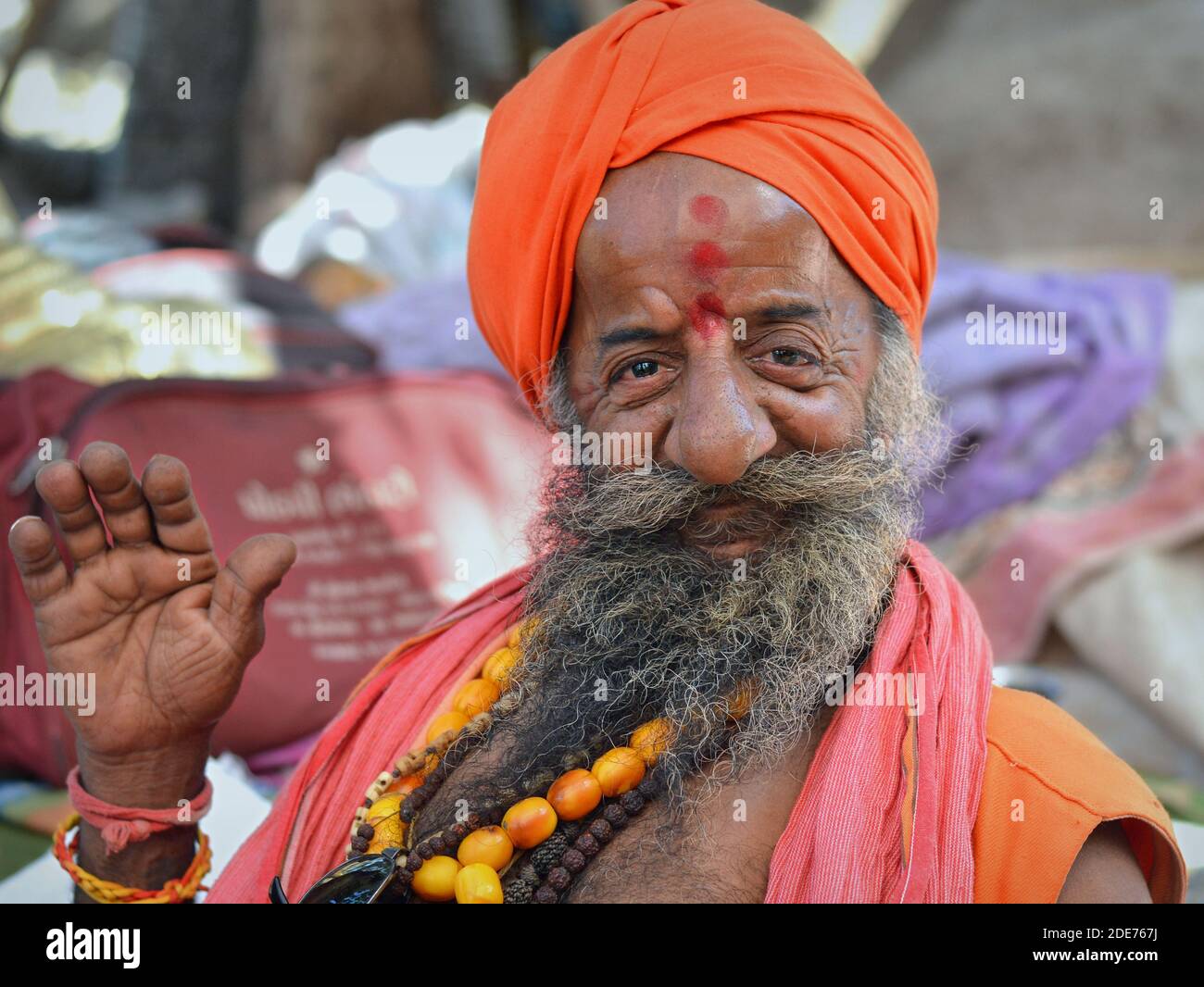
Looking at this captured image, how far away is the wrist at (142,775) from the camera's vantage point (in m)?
2.06

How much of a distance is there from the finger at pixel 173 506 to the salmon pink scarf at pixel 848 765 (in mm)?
369

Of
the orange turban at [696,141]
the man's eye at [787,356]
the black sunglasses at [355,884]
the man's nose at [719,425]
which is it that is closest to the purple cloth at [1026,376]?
the orange turban at [696,141]

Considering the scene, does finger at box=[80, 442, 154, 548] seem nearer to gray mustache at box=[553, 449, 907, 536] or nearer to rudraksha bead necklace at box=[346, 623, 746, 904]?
rudraksha bead necklace at box=[346, 623, 746, 904]

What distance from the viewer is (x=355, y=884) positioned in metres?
1.73

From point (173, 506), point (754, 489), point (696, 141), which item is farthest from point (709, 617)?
point (173, 506)

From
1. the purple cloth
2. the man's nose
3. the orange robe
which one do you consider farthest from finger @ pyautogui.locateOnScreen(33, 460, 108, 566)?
the purple cloth

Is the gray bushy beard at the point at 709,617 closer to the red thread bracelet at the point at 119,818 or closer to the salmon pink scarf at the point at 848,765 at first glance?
the salmon pink scarf at the point at 848,765

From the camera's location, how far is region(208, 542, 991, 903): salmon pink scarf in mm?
1640

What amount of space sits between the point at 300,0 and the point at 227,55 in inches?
18.1

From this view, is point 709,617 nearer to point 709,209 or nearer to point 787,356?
point 787,356

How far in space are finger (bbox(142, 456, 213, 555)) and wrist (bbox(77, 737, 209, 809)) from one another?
1.09ft

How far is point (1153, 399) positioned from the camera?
4.63 m

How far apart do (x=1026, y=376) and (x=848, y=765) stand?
326 cm
